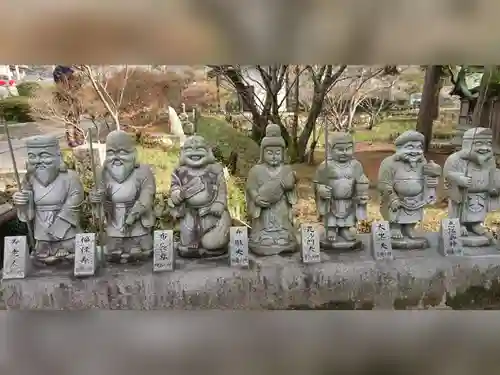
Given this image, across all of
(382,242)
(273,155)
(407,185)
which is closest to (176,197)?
(273,155)

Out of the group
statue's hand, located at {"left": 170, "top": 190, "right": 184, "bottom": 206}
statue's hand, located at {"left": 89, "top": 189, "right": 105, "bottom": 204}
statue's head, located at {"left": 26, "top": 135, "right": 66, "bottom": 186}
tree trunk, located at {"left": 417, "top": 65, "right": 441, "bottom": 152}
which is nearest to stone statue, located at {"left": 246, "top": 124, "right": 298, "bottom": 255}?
statue's hand, located at {"left": 170, "top": 190, "right": 184, "bottom": 206}

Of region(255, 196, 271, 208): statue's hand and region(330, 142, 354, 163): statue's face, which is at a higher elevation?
region(330, 142, 354, 163): statue's face

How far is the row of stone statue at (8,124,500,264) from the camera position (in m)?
2.63

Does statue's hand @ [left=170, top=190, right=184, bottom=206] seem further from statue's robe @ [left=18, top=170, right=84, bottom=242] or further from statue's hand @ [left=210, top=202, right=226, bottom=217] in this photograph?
statue's robe @ [left=18, top=170, right=84, bottom=242]

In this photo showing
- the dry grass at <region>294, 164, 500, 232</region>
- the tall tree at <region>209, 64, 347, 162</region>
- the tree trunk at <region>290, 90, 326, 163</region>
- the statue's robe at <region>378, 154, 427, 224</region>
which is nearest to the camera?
the statue's robe at <region>378, 154, 427, 224</region>

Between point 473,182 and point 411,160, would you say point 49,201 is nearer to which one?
point 411,160

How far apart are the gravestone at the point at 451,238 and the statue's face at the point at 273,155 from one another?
951 millimetres

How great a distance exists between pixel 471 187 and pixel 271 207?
1.10 metres

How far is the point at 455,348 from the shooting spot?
1.59 metres

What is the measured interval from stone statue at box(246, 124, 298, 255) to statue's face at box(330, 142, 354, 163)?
259 mm
